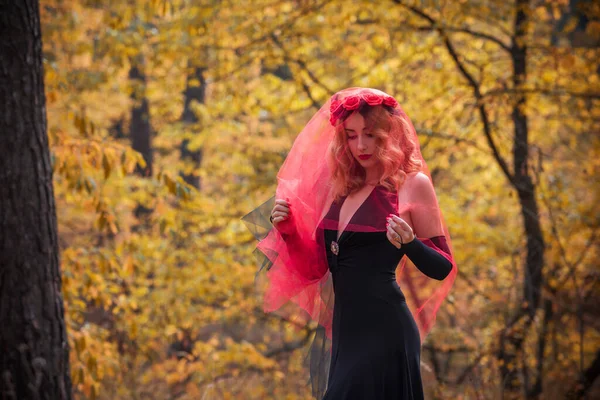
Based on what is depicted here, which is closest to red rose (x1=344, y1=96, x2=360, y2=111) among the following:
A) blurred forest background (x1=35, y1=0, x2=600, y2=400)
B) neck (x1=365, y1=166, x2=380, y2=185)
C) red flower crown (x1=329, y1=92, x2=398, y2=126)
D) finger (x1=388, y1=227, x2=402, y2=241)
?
red flower crown (x1=329, y1=92, x2=398, y2=126)

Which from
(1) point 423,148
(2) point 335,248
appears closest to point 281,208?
(2) point 335,248

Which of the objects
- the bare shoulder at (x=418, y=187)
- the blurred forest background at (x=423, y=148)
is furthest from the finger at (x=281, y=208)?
the blurred forest background at (x=423, y=148)

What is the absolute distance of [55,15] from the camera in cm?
756

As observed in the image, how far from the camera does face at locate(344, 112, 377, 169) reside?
251 cm

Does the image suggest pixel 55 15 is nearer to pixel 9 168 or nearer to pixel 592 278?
pixel 9 168

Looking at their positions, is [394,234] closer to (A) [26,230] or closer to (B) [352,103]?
(B) [352,103]

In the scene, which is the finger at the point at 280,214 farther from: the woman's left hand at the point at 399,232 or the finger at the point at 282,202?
the woman's left hand at the point at 399,232

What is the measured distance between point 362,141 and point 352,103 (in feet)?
0.55

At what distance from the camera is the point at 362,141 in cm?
251

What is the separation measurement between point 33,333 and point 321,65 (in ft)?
17.7

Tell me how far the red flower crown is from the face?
0.04m

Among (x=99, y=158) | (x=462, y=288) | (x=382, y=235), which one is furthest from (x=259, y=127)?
(x=382, y=235)

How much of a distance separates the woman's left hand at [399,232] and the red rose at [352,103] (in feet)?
1.86

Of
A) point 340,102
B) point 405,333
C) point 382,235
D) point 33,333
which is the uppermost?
point 340,102
